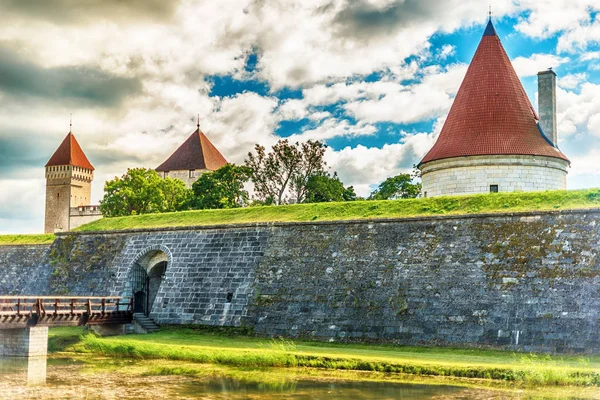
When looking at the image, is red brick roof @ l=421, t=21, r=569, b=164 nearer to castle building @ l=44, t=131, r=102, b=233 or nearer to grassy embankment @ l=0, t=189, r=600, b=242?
grassy embankment @ l=0, t=189, r=600, b=242

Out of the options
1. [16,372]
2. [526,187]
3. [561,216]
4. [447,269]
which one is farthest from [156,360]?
[526,187]

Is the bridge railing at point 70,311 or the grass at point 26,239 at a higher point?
the grass at point 26,239

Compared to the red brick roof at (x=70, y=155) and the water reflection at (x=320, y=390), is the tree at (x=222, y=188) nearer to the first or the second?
the red brick roof at (x=70, y=155)

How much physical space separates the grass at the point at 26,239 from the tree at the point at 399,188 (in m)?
20.3

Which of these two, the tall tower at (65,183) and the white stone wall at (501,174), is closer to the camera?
the white stone wall at (501,174)

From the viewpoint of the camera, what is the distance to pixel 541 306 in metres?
17.2

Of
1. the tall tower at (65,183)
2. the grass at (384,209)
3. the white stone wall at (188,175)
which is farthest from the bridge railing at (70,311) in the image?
the tall tower at (65,183)

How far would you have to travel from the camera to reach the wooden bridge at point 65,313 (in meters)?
19.7

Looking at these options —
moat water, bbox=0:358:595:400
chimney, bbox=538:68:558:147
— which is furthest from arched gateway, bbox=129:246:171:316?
chimney, bbox=538:68:558:147

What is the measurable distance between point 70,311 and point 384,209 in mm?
10438

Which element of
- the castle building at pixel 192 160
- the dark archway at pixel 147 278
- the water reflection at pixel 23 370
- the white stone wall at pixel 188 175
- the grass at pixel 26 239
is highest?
the castle building at pixel 192 160

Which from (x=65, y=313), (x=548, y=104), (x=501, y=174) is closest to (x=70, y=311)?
(x=65, y=313)

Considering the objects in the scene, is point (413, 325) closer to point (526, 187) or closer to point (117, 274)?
point (526, 187)

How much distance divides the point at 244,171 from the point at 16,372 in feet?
94.0
